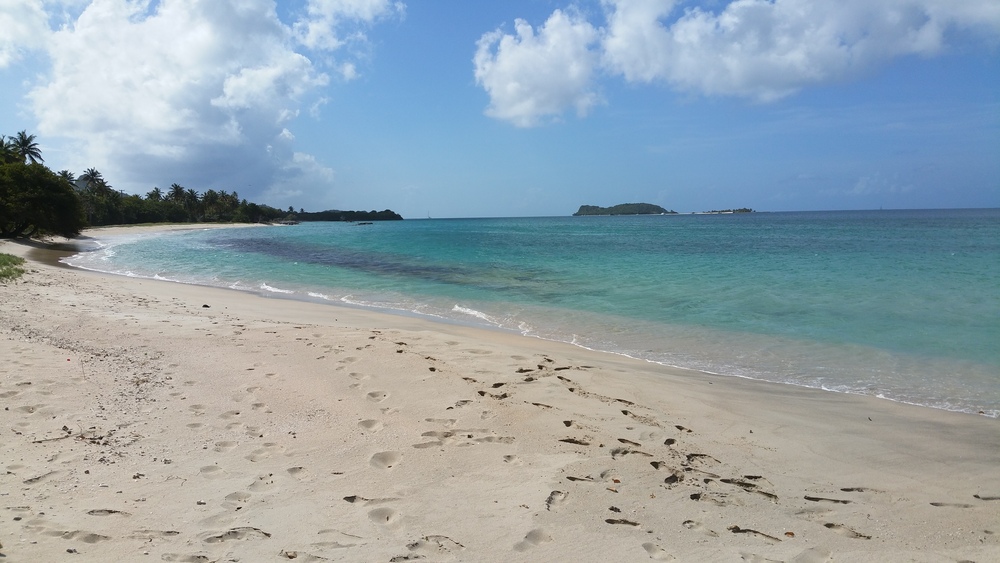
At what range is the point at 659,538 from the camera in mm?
3357

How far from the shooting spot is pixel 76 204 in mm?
38969

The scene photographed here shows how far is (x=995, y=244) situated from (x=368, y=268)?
3757 cm

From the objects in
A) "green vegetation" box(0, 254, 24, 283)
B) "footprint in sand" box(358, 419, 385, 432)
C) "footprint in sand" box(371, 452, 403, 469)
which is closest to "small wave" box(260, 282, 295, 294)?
"green vegetation" box(0, 254, 24, 283)

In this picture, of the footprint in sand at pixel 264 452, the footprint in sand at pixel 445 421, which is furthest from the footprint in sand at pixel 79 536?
the footprint in sand at pixel 445 421

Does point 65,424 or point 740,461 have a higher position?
point 65,424

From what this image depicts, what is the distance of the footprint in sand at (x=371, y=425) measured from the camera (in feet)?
16.4

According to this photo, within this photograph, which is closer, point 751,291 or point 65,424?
point 65,424

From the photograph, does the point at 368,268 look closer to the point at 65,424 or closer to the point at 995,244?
the point at 65,424

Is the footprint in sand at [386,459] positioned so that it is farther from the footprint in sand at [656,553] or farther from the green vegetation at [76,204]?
the green vegetation at [76,204]

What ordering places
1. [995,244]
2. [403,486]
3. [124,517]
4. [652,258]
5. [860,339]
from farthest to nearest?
[995,244] → [652,258] → [860,339] → [403,486] → [124,517]

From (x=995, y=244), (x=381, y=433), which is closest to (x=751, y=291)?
(x=381, y=433)

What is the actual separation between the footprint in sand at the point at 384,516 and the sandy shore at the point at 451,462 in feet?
0.04

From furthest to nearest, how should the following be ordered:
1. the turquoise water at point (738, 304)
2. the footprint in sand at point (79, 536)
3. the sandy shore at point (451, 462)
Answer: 1. the turquoise water at point (738, 304)
2. the sandy shore at point (451, 462)
3. the footprint in sand at point (79, 536)

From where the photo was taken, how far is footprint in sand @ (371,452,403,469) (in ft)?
14.0
